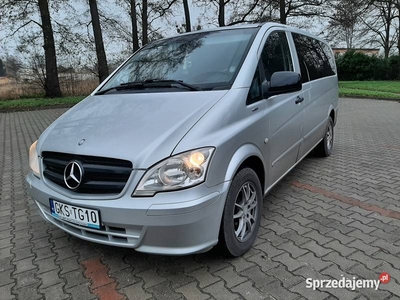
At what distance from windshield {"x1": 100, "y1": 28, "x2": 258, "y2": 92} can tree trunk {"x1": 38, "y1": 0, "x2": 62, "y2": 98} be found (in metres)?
14.8

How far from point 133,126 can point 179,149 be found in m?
0.47

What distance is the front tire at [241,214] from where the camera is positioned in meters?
2.33

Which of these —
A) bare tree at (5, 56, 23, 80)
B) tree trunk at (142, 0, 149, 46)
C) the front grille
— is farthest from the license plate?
tree trunk at (142, 0, 149, 46)

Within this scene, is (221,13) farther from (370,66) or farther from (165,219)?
(165,219)

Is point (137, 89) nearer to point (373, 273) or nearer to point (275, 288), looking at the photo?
point (275, 288)

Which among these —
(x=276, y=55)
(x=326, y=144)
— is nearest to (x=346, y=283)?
(x=276, y=55)

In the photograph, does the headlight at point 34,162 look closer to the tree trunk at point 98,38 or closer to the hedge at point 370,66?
the tree trunk at point 98,38

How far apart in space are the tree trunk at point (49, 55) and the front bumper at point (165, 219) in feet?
54.3

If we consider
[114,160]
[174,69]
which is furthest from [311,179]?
[114,160]

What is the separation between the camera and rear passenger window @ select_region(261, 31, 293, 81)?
312 cm

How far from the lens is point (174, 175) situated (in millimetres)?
2084

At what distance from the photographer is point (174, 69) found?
3170mm

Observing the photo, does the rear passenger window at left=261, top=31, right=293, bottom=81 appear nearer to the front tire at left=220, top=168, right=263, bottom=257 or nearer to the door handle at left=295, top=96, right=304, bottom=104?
the door handle at left=295, top=96, right=304, bottom=104

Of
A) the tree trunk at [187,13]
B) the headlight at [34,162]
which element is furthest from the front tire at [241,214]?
the tree trunk at [187,13]
